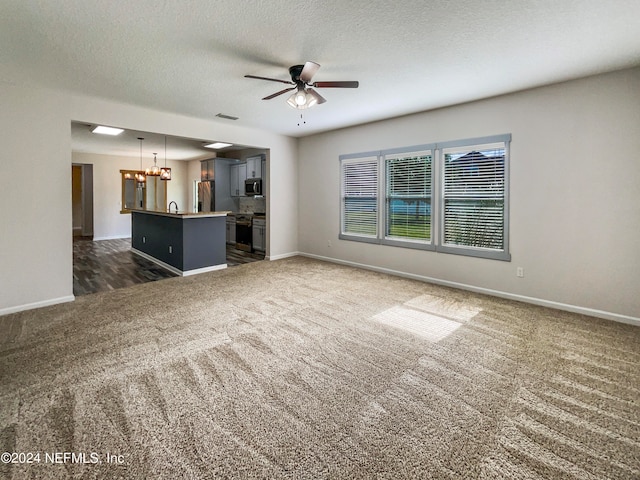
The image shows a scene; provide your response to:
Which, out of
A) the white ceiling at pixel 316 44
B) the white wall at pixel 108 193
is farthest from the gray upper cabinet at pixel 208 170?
the white ceiling at pixel 316 44

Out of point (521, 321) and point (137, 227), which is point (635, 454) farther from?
point (137, 227)

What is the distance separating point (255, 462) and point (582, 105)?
4.94 metres

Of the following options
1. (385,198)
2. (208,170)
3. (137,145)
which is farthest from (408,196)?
(137,145)

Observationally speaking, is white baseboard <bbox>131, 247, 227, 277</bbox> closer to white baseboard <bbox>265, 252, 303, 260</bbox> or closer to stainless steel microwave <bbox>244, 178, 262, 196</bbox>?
white baseboard <bbox>265, 252, 303, 260</bbox>

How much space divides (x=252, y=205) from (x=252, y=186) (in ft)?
2.86

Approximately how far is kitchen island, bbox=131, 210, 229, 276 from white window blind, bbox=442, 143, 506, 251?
418 centimetres

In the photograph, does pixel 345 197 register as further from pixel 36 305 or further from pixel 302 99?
pixel 36 305

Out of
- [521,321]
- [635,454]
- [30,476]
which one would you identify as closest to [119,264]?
[30,476]

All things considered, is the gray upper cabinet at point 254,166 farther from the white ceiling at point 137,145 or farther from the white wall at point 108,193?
the white wall at point 108,193

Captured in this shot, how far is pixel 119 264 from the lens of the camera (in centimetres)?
680

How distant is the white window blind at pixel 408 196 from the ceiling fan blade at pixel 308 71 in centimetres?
282

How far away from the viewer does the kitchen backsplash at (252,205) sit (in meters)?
9.10

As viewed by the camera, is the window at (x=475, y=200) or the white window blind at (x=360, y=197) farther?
the white window blind at (x=360, y=197)

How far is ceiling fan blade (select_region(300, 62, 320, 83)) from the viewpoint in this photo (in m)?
3.04
